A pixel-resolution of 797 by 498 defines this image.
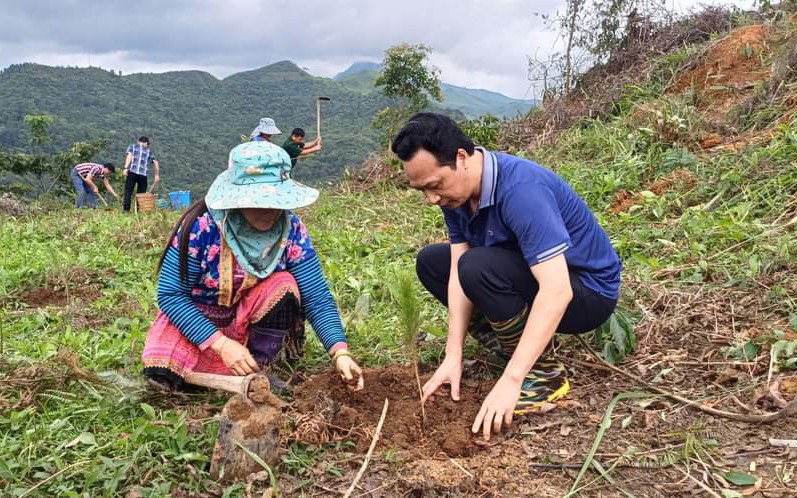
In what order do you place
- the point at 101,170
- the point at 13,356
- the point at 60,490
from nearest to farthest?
the point at 60,490 < the point at 13,356 < the point at 101,170

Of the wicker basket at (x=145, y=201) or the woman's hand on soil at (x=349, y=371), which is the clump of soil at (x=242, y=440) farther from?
the wicker basket at (x=145, y=201)

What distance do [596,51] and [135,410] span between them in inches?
298

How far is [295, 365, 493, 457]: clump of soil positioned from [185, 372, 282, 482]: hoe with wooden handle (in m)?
0.14

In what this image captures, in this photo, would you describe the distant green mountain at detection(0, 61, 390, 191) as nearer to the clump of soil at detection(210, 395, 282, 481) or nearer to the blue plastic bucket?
the blue plastic bucket

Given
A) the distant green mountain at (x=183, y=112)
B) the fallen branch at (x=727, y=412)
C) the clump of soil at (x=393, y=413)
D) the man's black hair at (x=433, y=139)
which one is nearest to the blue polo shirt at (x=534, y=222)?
the man's black hair at (x=433, y=139)

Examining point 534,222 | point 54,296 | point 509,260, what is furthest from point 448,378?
point 54,296

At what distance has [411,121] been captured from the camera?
1.96 metres

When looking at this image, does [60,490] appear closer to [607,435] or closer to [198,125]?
[607,435]

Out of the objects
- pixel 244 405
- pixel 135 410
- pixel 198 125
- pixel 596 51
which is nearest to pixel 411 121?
pixel 244 405

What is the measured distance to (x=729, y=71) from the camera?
6.32 metres

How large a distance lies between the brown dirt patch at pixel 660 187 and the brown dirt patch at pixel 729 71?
4.28 ft

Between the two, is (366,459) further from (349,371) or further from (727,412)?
(727,412)

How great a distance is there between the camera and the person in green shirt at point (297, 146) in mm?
8430

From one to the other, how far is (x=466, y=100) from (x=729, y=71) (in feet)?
385
